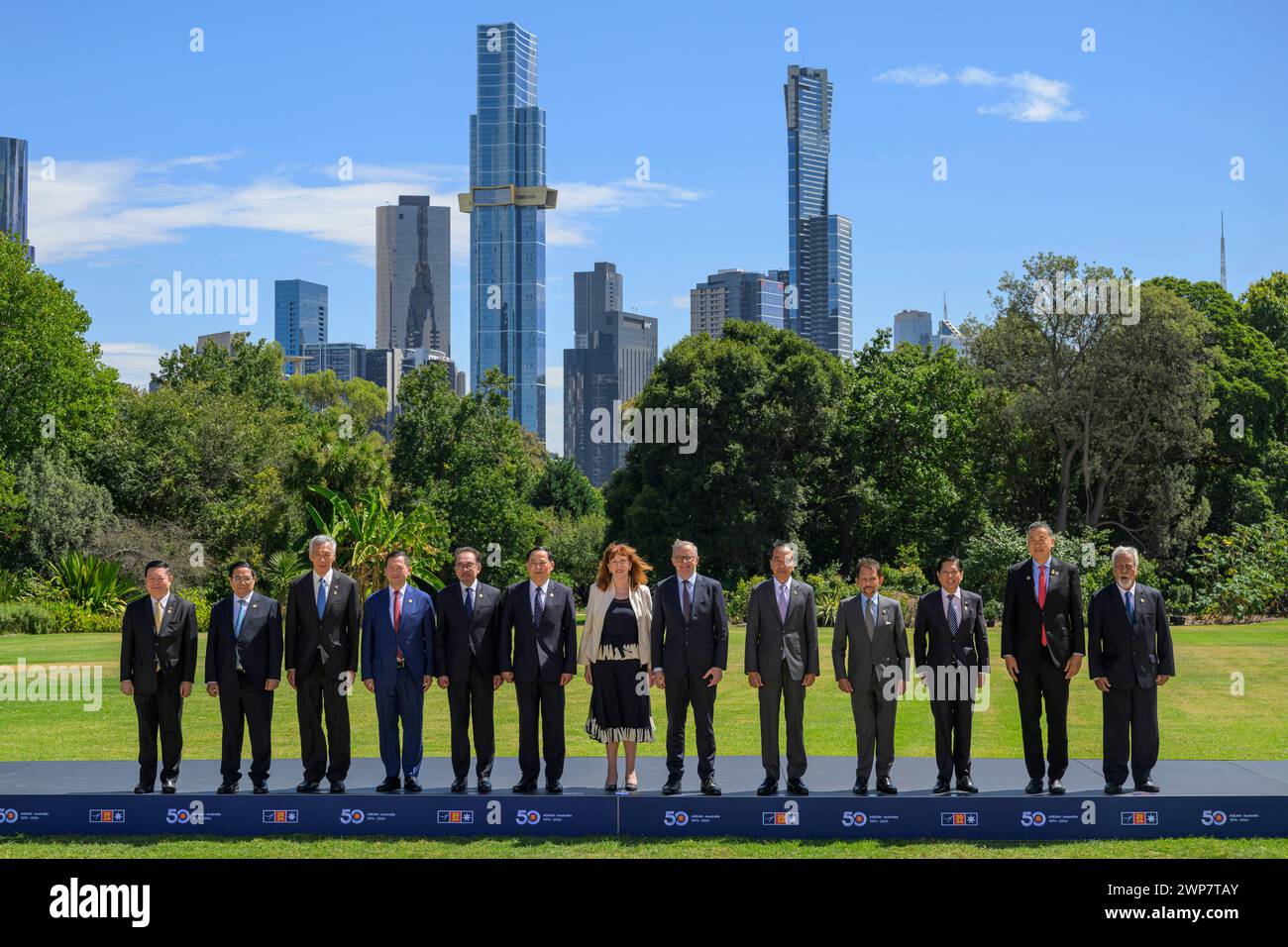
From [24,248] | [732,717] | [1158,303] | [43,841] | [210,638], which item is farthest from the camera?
[24,248]

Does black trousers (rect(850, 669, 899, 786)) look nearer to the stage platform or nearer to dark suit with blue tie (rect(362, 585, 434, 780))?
the stage platform

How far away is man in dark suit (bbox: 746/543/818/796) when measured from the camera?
9547mm

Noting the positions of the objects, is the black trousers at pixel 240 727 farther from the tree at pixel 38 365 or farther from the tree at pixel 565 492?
the tree at pixel 565 492

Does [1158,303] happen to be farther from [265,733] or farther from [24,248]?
[24,248]

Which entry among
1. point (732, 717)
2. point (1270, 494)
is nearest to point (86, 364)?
point (732, 717)

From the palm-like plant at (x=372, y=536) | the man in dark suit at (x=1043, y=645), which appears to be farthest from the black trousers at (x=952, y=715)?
the palm-like plant at (x=372, y=536)

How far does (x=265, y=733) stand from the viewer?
9.72m

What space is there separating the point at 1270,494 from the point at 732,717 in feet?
94.2

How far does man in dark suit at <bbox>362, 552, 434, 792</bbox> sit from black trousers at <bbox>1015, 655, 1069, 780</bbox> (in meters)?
4.71

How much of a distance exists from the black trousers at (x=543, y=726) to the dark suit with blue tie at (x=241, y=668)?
79.5 inches

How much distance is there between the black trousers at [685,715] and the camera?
947 cm

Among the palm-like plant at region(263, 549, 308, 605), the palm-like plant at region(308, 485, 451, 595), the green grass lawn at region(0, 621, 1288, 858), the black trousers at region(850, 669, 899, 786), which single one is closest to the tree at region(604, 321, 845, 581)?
the palm-like plant at region(308, 485, 451, 595)

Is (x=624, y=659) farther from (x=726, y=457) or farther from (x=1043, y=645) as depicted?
(x=726, y=457)

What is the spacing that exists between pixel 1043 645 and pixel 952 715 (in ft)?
3.05
